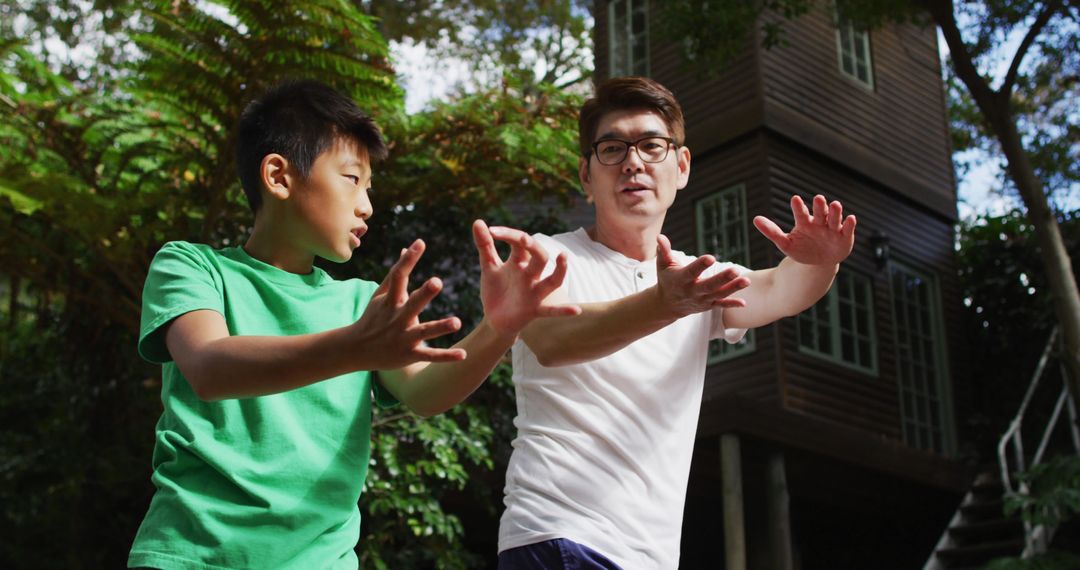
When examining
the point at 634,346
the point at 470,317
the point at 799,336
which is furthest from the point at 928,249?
the point at 634,346

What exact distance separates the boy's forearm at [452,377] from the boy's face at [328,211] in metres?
0.27

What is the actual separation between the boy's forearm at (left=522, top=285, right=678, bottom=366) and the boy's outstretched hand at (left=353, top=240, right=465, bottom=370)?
2.01 ft

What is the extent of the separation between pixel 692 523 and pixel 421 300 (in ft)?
39.0

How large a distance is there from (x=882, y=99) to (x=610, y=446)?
1262cm

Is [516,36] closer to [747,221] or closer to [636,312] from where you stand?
[747,221]

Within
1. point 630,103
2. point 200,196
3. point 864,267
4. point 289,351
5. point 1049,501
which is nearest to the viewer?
point 289,351

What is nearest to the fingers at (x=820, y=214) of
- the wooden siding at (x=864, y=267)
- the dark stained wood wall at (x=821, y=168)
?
the dark stained wood wall at (x=821, y=168)

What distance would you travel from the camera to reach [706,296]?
6.39 ft

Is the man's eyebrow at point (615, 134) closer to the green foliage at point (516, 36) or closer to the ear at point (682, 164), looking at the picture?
the ear at point (682, 164)

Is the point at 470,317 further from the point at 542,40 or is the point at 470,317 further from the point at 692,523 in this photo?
the point at 542,40

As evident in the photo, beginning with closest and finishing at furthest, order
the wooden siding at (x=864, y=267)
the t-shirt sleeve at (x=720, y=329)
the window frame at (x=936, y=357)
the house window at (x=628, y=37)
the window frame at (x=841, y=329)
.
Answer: the t-shirt sleeve at (x=720, y=329)
the wooden siding at (x=864, y=267)
the window frame at (x=841, y=329)
the window frame at (x=936, y=357)
the house window at (x=628, y=37)

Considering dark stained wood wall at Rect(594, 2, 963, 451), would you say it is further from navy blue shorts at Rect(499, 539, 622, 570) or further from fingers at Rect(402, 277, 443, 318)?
fingers at Rect(402, 277, 443, 318)

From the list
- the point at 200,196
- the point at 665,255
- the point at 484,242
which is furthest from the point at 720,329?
the point at 200,196

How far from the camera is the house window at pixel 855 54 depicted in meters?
13.7
